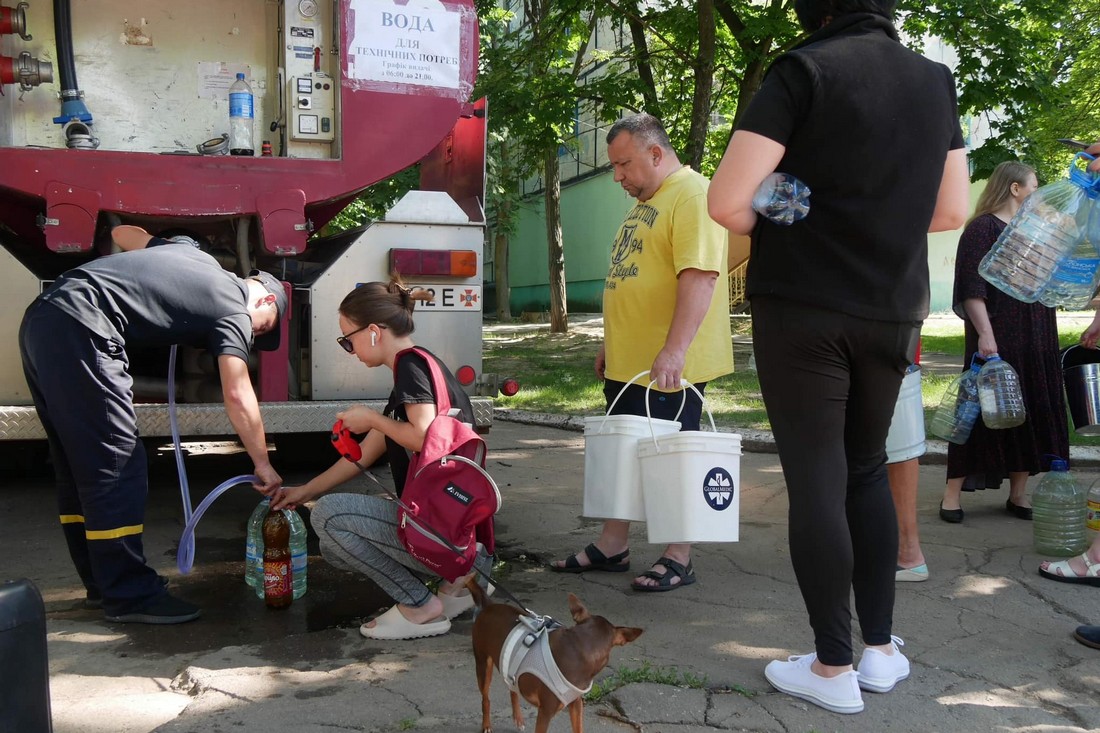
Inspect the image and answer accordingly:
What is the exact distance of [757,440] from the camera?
6906 millimetres

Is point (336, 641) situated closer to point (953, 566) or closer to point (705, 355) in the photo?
point (705, 355)

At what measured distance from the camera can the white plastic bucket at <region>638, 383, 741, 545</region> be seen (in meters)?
3.10

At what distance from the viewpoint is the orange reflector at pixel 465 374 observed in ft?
15.6

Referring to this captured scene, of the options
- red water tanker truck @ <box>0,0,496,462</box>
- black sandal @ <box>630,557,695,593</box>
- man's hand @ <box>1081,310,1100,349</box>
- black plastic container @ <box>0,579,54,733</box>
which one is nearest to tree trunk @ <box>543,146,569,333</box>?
red water tanker truck @ <box>0,0,496,462</box>

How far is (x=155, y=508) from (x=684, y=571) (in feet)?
9.86

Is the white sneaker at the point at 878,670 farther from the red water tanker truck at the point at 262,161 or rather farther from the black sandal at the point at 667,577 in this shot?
the red water tanker truck at the point at 262,161

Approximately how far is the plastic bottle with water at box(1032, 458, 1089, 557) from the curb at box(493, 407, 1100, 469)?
3.76 ft

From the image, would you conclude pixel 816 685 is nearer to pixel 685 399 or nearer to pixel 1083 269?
pixel 685 399

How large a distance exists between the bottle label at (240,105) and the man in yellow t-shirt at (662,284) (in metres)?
2.18

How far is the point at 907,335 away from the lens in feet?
8.59

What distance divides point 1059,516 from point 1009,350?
3.17 ft

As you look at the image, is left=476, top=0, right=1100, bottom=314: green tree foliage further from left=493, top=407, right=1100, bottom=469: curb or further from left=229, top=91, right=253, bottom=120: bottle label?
left=229, top=91, right=253, bottom=120: bottle label

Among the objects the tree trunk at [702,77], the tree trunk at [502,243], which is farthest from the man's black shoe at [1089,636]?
the tree trunk at [502,243]

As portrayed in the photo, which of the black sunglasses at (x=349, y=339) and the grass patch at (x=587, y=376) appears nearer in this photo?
the black sunglasses at (x=349, y=339)
